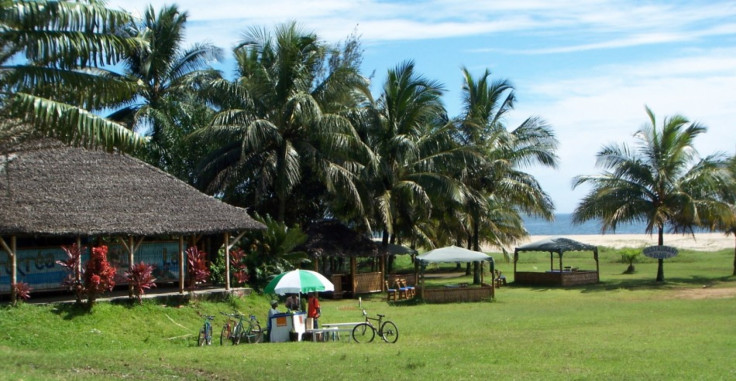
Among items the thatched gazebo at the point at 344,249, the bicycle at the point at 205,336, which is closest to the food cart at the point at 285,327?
the bicycle at the point at 205,336

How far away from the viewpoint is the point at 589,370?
44.8 feet

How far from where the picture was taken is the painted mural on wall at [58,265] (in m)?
22.4

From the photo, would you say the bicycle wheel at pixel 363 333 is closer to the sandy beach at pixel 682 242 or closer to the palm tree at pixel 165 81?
the palm tree at pixel 165 81

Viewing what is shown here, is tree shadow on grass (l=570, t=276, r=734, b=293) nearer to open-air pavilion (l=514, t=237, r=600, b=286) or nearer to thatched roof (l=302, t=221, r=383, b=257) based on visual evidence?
open-air pavilion (l=514, t=237, r=600, b=286)

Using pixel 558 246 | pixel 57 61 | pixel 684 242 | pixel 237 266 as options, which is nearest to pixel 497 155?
pixel 558 246

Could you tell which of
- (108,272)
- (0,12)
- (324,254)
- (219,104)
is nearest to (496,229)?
(324,254)

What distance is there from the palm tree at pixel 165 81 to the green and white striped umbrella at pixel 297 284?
17.9 metres

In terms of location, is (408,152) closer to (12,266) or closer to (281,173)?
(281,173)

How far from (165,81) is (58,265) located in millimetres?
16967

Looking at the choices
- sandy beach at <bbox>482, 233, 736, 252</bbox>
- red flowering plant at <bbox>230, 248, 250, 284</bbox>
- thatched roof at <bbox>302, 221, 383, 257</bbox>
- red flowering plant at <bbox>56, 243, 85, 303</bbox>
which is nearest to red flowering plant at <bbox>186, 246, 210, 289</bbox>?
red flowering plant at <bbox>230, 248, 250, 284</bbox>

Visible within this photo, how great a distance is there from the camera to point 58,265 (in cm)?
2325

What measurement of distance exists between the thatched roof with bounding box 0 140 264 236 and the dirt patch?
16.5 m

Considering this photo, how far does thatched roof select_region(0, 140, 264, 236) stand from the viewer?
852 inches

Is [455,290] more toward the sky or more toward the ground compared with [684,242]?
more toward the ground
